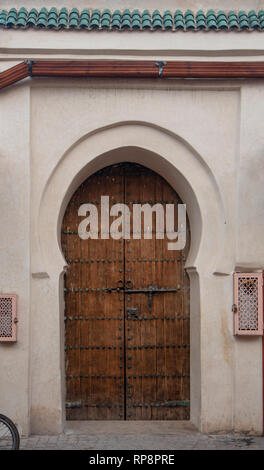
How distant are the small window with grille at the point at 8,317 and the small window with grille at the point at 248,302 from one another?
8.15ft

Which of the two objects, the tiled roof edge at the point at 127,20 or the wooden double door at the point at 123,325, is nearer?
the tiled roof edge at the point at 127,20

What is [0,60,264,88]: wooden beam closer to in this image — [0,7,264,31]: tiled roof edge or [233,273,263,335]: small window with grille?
[0,7,264,31]: tiled roof edge

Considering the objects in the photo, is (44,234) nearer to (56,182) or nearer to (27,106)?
(56,182)

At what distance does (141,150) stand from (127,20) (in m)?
1.47

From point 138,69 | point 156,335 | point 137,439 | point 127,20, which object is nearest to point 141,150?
point 138,69

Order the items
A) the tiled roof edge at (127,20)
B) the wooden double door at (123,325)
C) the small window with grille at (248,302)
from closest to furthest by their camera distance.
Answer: the tiled roof edge at (127,20) < the small window with grille at (248,302) < the wooden double door at (123,325)

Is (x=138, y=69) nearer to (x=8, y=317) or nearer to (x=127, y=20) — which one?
(x=127, y=20)

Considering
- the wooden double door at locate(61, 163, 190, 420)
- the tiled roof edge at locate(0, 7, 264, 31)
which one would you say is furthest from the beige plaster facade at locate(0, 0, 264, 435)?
the wooden double door at locate(61, 163, 190, 420)

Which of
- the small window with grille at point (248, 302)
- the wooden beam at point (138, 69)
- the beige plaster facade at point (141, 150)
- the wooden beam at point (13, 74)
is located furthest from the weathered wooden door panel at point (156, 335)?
the wooden beam at point (13, 74)

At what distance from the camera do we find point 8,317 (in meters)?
7.24

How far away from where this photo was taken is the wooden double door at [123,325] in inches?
315

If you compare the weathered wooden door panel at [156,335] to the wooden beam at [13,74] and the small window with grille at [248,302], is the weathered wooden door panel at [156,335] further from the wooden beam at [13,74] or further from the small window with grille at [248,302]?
the wooden beam at [13,74]

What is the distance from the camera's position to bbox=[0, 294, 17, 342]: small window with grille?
23.6 ft

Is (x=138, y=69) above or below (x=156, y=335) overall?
above
